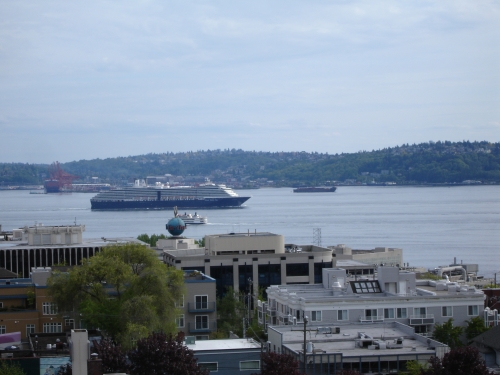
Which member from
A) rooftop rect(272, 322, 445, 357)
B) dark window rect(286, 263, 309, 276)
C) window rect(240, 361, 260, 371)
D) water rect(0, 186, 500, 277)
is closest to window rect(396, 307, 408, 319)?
rooftop rect(272, 322, 445, 357)

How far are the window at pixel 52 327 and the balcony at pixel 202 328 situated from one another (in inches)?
154

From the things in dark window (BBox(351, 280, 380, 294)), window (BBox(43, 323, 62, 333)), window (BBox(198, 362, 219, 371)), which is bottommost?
window (BBox(43, 323, 62, 333))

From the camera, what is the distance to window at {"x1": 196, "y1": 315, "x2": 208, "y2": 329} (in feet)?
92.0

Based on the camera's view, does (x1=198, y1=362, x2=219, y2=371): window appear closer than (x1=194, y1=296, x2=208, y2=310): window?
Yes

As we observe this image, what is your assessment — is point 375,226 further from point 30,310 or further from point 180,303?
point 30,310

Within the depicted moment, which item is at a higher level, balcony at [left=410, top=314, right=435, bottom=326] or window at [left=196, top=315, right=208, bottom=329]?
balcony at [left=410, top=314, right=435, bottom=326]

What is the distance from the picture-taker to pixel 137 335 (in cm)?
2170

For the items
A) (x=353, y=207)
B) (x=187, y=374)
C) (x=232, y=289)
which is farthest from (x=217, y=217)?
(x=187, y=374)

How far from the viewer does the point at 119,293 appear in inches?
987

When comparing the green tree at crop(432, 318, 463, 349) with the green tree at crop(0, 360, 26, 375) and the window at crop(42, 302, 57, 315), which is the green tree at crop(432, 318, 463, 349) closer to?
the window at crop(42, 302, 57, 315)

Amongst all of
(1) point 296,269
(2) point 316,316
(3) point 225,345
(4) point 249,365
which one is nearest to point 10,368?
(4) point 249,365

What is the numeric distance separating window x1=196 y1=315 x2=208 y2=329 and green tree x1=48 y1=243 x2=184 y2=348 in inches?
108

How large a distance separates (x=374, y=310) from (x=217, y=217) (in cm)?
12792

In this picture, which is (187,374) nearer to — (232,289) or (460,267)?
(232,289)
